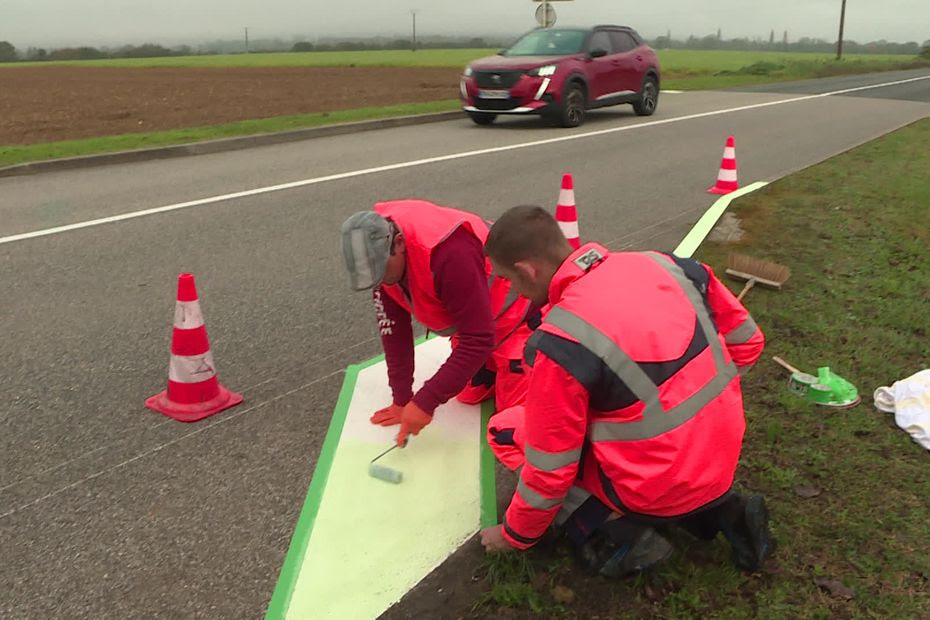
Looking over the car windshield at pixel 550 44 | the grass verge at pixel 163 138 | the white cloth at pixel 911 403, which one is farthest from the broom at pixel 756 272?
the car windshield at pixel 550 44

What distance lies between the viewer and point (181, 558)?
2.74 m

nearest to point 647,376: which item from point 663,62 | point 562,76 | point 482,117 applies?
point 562,76

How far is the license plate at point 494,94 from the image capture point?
14156 mm

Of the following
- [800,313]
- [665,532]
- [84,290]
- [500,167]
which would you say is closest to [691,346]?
[665,532]

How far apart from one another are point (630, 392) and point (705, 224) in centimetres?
517

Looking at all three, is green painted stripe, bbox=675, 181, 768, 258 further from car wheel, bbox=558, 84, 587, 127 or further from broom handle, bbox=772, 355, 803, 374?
car wheel, bbox=558, 84, 587, 127

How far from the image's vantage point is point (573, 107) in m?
14.6

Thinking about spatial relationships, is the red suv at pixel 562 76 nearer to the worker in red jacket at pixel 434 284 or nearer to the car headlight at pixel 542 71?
the car headlight at pixel 542 71

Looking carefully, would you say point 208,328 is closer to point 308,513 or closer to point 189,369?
point 189,369

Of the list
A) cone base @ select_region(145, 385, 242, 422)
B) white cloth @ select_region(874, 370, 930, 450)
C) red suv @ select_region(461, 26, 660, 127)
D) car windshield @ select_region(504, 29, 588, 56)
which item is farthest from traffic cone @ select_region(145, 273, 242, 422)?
car windshield @ select_region(504, 29, 588, 56)

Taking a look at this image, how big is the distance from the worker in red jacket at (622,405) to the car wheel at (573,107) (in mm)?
12226

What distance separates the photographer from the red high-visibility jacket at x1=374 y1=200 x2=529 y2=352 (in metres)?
3.02

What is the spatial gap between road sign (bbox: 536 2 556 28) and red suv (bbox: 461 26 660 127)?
4.24 meters

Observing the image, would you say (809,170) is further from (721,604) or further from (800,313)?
(721,604)
